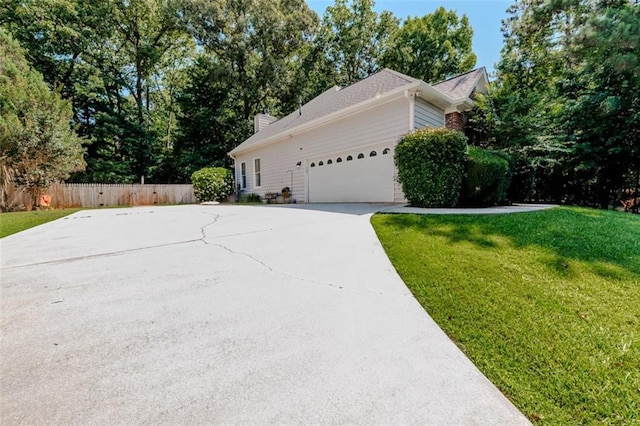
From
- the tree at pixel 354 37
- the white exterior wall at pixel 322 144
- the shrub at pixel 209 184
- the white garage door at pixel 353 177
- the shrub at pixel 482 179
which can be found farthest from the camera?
the tree at pixel 354 37

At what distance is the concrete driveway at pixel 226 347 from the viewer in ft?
4.07

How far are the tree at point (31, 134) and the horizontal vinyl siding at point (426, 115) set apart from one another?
1300 centimetres

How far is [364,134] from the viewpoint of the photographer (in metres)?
8.65

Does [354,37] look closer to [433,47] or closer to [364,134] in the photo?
[433,47]

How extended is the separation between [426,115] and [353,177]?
284 centimetres

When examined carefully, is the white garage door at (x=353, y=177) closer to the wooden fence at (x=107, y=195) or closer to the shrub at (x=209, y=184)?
the shrub at (x=209, y=184)

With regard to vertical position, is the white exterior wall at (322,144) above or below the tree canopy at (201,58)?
below

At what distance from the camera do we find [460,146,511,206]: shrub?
610cm

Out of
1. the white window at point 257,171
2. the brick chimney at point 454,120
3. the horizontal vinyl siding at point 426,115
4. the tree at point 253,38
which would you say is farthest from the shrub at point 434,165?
the tree at point 253,38

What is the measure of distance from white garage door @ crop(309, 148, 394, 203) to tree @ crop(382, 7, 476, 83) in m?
13.9

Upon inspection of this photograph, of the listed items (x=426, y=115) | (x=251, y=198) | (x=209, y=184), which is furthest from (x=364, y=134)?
(x=209, y=184)

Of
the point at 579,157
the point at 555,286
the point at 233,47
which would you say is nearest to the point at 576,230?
the point at 555,286

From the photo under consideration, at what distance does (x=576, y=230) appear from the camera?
12.9 ft

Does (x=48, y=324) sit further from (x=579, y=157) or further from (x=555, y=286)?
(x=579, y=157)
